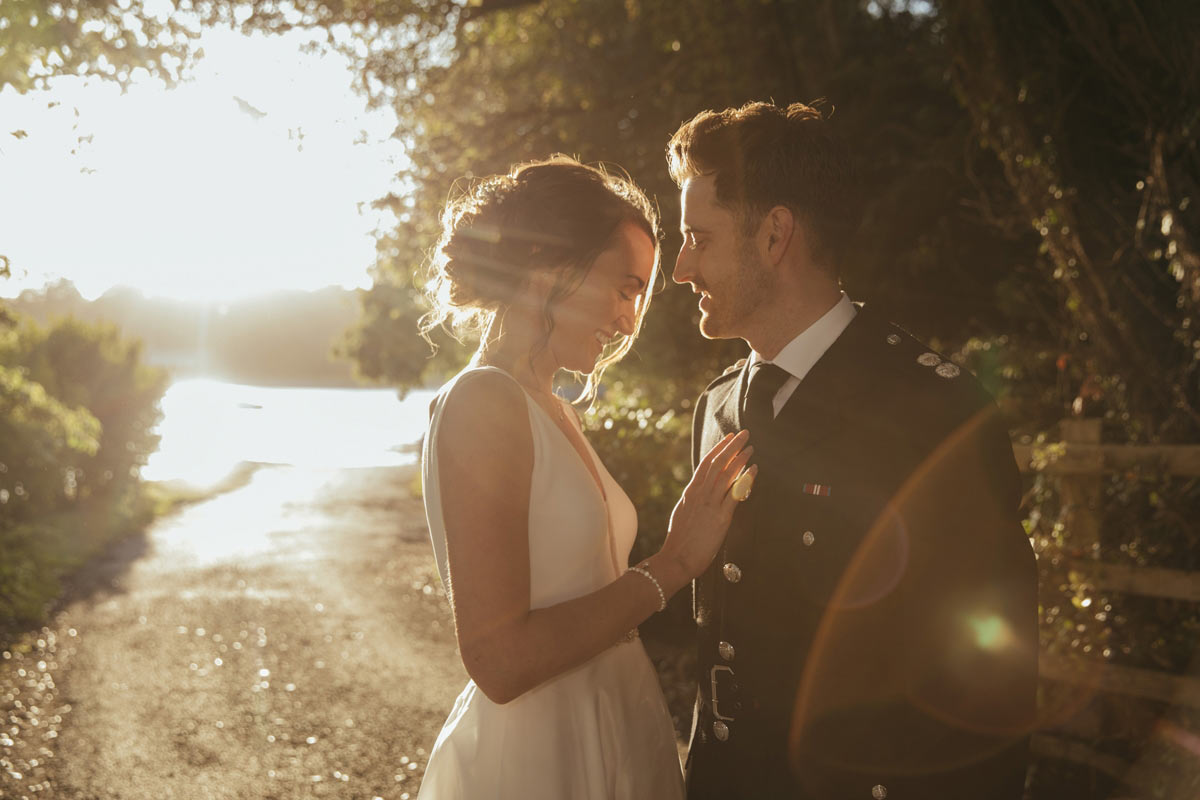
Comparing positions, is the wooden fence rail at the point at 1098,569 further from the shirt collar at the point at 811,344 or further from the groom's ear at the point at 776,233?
the groom's ear at the point at 776,233

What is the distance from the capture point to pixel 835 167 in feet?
→ 8.89

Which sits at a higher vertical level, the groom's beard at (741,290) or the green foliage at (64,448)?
the groom's beard at (741,290)

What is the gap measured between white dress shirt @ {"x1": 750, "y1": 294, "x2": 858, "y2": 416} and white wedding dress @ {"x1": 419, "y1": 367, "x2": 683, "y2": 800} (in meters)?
0.58

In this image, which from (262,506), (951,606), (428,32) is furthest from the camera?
(262,506)

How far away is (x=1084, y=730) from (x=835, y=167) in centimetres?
459

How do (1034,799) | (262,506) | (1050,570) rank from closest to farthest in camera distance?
(1034,799) < (1050,570) < (262,506)

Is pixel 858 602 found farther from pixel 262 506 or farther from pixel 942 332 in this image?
pixel 262 506

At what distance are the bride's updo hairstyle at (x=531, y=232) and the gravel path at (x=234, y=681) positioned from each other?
458 cm

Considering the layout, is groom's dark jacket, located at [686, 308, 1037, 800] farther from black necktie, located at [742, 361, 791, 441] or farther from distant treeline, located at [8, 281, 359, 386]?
distant treeline, located at [8, 281, 359, 386]

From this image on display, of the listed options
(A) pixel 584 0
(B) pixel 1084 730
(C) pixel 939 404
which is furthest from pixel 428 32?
(C) pixel 939 404

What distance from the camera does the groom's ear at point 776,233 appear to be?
→ 2697 mm

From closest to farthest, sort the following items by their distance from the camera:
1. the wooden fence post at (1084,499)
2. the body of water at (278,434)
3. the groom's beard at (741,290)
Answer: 1. the groom's beard at (741,290)
2. the wooden fence post at (1084,499)
3. the body of water at (278,434)

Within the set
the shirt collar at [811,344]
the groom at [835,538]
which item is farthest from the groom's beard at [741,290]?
the shirt collar at [811,344]

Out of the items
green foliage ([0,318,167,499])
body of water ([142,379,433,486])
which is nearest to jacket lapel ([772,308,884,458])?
body of water ([142,379,433,486])
